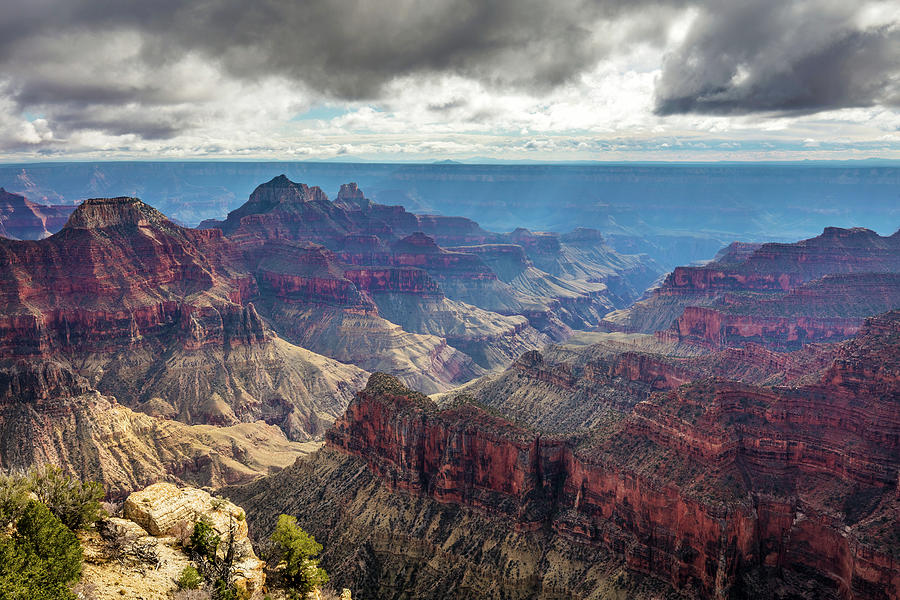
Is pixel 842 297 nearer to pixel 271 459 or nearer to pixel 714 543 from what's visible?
pixel 714 543

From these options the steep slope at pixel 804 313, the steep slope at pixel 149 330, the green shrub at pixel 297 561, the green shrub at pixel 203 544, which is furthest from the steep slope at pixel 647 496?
the steep slope at pixel 804 313

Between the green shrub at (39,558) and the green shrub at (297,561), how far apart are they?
16144mm

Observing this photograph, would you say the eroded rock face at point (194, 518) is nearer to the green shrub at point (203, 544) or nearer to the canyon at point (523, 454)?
the green shrub at point (203, 544)

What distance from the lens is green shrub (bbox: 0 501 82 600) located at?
30.9 meters

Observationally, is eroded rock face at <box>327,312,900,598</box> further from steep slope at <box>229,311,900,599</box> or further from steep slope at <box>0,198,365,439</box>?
steep slope at <box>0,198,365,439</box>

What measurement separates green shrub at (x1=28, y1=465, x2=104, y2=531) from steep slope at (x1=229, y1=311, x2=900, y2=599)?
37414mm

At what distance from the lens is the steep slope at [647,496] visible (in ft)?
197

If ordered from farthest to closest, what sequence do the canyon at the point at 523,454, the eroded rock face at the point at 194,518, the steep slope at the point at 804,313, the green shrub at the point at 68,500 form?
the steep slope at the point at 804,313 → the canyon at the point at 523,454 → the eroded rock face at the point at 194,518 → the green shrub at the point at 68,500

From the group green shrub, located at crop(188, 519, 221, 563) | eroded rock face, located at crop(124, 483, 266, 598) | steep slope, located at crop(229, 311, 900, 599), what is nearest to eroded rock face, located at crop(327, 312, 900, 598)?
steep slope, located at crop(229, 311, 900, 599)

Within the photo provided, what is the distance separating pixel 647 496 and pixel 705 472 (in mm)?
7005

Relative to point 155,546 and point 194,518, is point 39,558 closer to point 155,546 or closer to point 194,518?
point 155,546

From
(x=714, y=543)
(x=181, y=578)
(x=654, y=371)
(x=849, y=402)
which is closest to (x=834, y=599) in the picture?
(x=714, y=543)

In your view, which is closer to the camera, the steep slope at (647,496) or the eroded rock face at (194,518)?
the eroded rock face at (194,518)

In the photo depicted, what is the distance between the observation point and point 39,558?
33219mm
